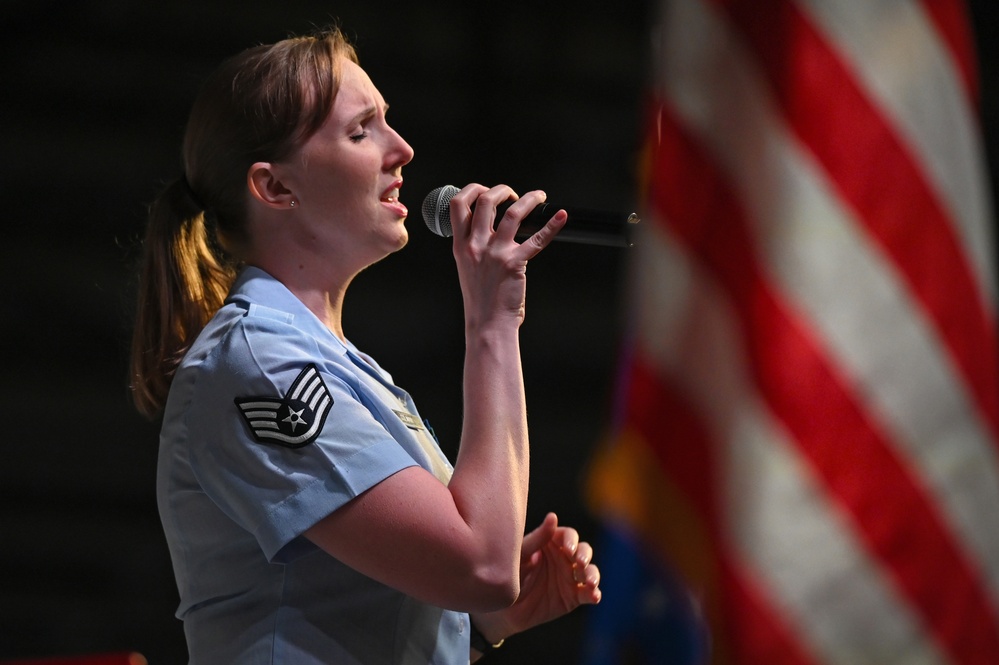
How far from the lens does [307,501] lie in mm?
1146

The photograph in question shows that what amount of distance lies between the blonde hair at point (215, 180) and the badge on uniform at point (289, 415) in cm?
31

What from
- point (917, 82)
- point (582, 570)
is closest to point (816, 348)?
point (917, 82)

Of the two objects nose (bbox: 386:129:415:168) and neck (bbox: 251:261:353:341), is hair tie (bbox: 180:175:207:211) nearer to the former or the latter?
neck (bbox: 251:261:353:341)

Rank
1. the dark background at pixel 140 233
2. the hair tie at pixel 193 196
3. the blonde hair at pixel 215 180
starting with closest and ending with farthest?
the blonde hair at pixel 215 180
the hair tie at pixel 193 196
the dark background at pixel 140 233

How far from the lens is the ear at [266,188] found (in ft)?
4.71

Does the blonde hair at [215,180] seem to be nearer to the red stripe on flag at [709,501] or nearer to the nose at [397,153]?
the nose at [397,153]

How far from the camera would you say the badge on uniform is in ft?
3.84

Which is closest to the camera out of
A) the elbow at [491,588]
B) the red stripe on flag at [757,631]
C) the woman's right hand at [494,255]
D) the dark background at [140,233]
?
the red stripe on flag at [757,631]

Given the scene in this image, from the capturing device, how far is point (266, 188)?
4.74 ft

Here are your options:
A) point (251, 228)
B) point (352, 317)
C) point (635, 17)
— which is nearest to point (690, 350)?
point (251, 228)

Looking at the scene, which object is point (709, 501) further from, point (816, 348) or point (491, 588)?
point (491, 588)

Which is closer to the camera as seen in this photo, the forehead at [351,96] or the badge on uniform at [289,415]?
the badge on uniform at [289,415]

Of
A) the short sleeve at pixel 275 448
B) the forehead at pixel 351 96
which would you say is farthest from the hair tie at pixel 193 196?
the short sleeve at pixel 275 448

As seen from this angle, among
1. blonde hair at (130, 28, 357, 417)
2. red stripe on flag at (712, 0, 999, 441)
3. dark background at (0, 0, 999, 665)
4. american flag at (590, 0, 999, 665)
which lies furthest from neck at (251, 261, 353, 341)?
dark background at (0, 0, 999, 665)
